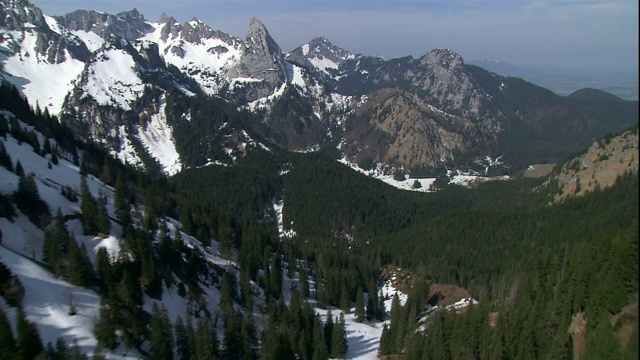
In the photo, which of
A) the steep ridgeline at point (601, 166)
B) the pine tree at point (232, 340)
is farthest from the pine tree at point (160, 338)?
the steep ridgeline at point (601, 166)

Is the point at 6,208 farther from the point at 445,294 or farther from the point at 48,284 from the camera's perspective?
the point at 445,294

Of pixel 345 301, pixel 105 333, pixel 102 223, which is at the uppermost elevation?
pixel 102 223

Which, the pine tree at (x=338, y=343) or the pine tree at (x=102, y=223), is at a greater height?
the pine tree at (x=102, y=223)

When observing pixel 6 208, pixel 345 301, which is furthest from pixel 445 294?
pixel 6 208

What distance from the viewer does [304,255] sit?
149375mm

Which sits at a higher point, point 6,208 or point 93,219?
point 6,208

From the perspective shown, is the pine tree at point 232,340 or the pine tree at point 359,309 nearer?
the pine tree at point 232,340

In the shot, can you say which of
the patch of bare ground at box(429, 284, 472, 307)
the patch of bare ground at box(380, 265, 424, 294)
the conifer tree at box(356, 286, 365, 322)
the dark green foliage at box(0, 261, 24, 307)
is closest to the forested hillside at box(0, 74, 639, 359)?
the dark green foliage at box(0, 261, 24, 307)

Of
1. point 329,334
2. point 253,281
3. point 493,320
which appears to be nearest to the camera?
point 493,320

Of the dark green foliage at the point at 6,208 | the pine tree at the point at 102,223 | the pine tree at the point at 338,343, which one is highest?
the dark green foliage at the point at 6,208

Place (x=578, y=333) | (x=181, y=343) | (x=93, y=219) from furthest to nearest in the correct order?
(x=93, y=219)
(x=181, y=343)
(x=578, y=333)

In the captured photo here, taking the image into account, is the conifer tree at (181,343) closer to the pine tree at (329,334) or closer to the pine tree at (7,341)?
the pine tree at (7,341)

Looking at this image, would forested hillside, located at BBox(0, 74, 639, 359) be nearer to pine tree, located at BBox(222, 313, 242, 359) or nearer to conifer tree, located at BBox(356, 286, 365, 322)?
pine tree, located at BBox(222, 313, 242, 359)

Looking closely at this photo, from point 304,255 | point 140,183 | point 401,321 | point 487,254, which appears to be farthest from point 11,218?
point 487,254
